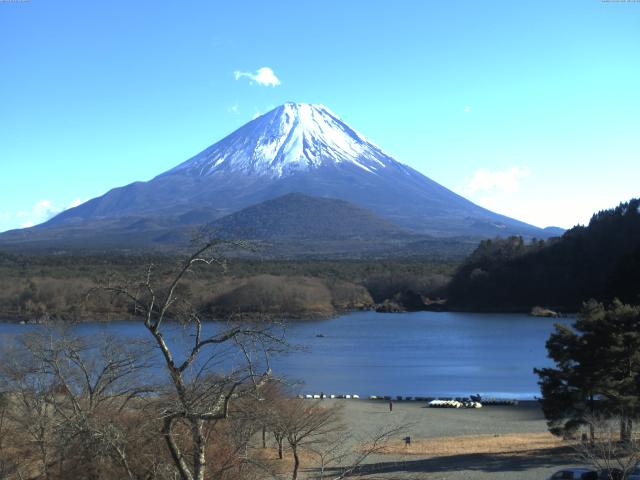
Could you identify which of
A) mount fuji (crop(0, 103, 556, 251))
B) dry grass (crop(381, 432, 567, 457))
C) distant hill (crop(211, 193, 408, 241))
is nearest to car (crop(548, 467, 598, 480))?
dry grass (crop(381, 432, 567, 457))

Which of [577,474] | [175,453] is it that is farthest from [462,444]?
[175,453]

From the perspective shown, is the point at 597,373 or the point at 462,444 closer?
the point at 597,373

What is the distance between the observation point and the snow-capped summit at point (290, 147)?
138 meters

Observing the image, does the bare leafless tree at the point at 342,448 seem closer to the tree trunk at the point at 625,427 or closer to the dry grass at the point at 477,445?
the dry grass at the point at 477,445

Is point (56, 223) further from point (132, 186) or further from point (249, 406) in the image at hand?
point (249, 406)

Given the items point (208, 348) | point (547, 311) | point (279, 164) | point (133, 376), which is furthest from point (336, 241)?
point (133, 376)

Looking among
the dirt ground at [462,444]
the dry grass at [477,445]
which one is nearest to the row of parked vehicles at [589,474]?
the dirt ground at [462,444]

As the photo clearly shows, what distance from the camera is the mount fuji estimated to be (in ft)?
393

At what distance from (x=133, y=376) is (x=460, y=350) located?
24525 millimetres

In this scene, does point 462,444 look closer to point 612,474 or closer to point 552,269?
point 612,474

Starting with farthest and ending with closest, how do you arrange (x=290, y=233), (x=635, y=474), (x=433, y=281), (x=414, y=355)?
1. (x=290, y=233)
2. (x=433, y=281)
3. (x=414, y=355)
4. (x=635, y=474)

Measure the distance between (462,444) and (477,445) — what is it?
0.32 meters

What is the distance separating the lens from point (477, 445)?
14547 mm

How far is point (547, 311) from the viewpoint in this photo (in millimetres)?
49469
